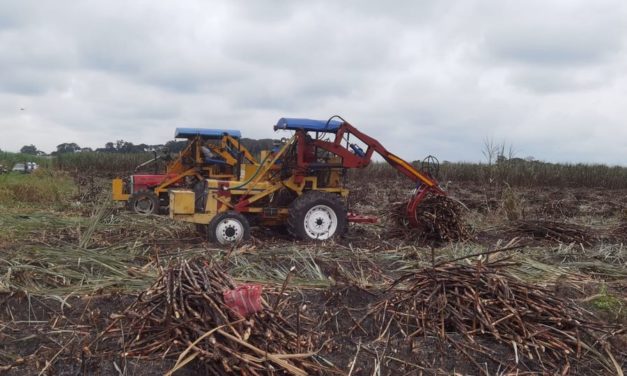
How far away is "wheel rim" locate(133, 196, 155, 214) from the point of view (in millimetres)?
12938

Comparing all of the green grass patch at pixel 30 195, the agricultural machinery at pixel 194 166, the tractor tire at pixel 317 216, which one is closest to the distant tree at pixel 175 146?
the agricultural machinery at pixel 194 166

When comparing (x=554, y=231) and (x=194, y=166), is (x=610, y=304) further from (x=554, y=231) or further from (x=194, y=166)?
(x=194, y=166)

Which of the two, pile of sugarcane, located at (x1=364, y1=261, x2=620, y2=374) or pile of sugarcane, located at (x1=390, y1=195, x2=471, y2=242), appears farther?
pile of sugarcane, located at (x1=390, y1=195, x2=471, y2=242)

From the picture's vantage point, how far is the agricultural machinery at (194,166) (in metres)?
13.5

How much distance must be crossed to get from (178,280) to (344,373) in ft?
4.48

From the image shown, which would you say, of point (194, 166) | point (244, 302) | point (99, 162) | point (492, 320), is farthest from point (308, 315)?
point (99, 162)

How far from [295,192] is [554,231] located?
4546 millimetres

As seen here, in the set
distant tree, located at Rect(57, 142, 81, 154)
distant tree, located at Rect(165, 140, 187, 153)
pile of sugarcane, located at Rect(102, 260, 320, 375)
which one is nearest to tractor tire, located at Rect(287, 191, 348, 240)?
pile of sugarcane, located at Rect(102, 260, 320, 375)

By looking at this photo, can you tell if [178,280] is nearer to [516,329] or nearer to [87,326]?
[87,326]

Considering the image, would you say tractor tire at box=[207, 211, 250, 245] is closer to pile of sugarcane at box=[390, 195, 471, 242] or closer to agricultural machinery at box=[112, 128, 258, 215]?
pile of sugarcane at box=[390, 195, 471, 242]

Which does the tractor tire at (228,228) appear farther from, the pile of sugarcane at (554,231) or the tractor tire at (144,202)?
the pile of sugarcane at (554,231)

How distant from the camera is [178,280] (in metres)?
4.21

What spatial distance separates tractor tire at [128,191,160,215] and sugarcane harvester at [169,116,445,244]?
346 centimetres

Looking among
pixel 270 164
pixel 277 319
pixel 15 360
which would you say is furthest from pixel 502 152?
pixel 15 360
